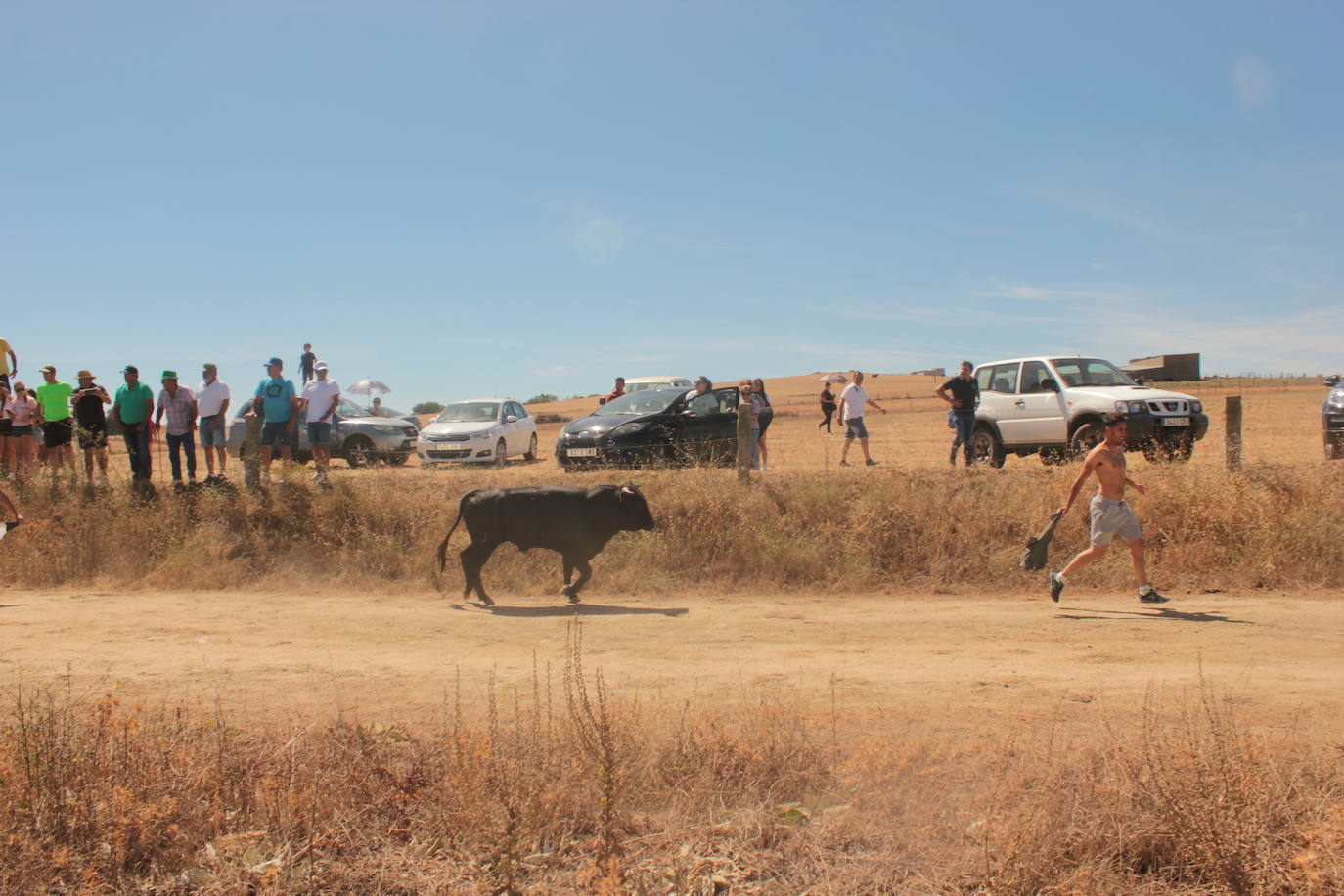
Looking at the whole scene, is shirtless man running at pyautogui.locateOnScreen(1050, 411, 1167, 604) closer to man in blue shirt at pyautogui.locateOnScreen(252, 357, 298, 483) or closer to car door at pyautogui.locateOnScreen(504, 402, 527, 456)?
man in blue shirt at pyautogui.locateOnScreen(252, 357, 298, 483)

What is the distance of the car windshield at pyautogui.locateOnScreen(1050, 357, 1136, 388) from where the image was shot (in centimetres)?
1661

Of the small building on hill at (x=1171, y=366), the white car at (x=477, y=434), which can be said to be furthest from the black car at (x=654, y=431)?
the small building on hill at (x=1171, y=366)

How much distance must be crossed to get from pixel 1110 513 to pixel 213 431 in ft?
43.9

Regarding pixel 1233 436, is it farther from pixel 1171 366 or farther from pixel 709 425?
pixel 1171 366

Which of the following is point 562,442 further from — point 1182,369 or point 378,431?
point 1182,369

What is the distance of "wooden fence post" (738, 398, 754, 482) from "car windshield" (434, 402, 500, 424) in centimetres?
936

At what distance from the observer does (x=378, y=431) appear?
22422mm

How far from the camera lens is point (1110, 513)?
9.87m

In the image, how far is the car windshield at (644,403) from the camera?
17.9 m

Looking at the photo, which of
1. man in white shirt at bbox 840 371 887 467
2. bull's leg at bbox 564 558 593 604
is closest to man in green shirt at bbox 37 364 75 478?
bull's leg at bbox 564 558 593 604

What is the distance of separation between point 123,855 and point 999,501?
10.3 meters

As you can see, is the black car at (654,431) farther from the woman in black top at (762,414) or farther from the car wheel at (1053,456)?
the car wheel at (1053,456)

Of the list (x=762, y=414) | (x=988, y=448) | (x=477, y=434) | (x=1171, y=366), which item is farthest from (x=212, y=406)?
(x=1171, y=366)

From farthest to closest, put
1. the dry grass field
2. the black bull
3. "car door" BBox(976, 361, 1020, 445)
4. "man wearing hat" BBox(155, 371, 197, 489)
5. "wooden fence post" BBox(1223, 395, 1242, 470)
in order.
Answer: "car door" BBox(976, 361, 1020, 445), "man wearing hat" BBox(155, 371, 197, 489), "wooden fence post" BBox(1223, 395, 1242, 470), the black bull, the dry grass field
